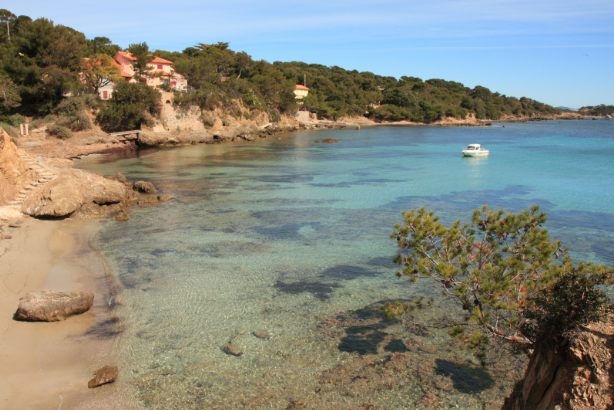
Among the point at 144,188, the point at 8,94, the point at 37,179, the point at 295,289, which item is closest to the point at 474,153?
the point at 144,188

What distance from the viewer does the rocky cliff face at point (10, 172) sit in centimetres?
1658

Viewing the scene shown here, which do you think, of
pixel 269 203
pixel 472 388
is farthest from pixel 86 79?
pixel 472 388

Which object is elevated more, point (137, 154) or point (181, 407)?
point (137, 154)

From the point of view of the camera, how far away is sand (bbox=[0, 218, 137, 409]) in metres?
6.54

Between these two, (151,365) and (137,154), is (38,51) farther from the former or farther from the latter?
(151,365)

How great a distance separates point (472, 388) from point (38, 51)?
1930 inches

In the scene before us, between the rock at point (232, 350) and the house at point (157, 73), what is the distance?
5148cm

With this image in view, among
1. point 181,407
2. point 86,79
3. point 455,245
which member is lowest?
point 181,407

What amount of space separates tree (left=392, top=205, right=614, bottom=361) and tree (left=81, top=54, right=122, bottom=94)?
158ft

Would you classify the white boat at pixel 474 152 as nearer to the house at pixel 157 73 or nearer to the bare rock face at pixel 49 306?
the house at pixel 157 73

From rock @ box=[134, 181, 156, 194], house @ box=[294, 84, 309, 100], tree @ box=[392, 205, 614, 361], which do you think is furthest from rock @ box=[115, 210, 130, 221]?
house @ box=[294, 84, 309, 100]

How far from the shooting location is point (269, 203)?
20891mm

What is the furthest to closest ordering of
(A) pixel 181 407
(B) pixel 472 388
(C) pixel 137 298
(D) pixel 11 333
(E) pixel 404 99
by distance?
(E) pixel 404 99 → (C) pixel 137 298 → (D) pixel 11 333 → (B) pixel 472 388 → (A) pixel 181 407

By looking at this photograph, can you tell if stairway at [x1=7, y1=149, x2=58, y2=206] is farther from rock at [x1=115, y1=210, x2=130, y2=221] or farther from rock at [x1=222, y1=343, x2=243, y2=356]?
rock at [x1=222, y1=343, x2=243, y2=356]
